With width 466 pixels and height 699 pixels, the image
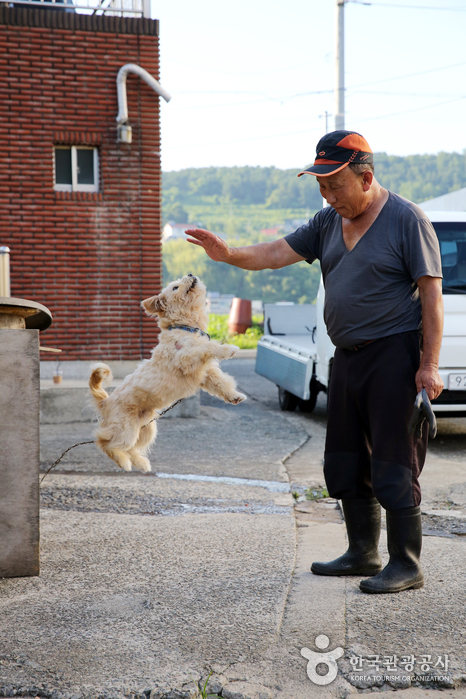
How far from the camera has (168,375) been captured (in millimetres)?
3148

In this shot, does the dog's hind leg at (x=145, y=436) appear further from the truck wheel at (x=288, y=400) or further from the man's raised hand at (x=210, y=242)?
the truck wheel at (x=288, y=400)

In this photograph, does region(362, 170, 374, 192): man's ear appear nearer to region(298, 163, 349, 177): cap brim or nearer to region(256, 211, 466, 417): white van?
region(298, 163, 349, 177): cap brim

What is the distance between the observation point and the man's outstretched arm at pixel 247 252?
3.43 metres

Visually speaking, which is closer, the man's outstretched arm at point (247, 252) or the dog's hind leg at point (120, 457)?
the dog's hind leg at point (120, 457)

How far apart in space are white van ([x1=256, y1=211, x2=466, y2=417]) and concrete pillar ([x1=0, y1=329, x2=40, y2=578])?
4680 millimetres

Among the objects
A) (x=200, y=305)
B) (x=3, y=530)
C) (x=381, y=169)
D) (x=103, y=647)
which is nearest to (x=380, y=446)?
(x=200, y=305)

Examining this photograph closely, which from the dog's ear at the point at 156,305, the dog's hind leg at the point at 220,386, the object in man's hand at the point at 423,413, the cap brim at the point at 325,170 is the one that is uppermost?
the cap brim at the point at 325,170

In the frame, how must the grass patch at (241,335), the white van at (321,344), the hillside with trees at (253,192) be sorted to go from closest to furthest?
the white van at (321,344) → the grass patch at (241,335) → the hillside with trees at (253,192)

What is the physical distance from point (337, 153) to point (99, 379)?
1.62 m

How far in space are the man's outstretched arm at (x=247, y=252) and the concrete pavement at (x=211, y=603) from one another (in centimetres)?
171

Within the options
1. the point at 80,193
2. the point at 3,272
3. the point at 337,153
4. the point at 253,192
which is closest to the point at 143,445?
the point at 337,153

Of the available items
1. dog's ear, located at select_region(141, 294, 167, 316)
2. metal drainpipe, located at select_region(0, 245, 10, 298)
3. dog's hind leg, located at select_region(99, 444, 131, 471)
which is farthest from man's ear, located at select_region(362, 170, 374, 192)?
metal drainpipe, located at select_region(0, 245, 10, 298)

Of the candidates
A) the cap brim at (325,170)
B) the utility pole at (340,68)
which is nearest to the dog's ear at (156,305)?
the cap brim at (325,170)

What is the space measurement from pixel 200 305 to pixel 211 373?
34 cm
